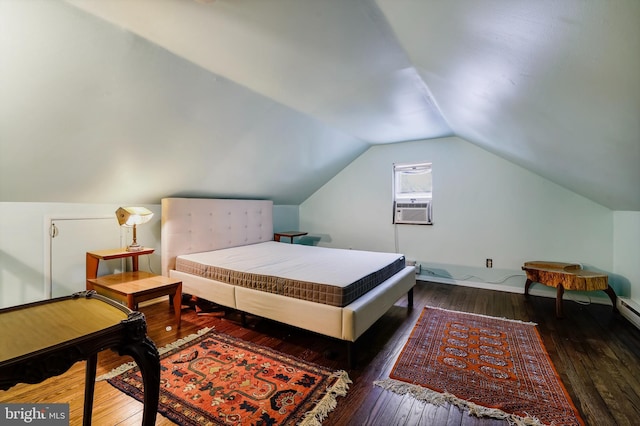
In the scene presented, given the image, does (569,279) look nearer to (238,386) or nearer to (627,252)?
(627,252)

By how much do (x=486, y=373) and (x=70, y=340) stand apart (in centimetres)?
238

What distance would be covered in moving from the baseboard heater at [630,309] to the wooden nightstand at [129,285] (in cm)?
433

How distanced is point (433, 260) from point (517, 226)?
3.97 ft

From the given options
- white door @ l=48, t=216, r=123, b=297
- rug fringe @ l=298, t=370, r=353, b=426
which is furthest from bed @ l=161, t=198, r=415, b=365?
white door @ l=48, t=216, r=123, b=297

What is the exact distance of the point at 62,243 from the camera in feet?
8.80

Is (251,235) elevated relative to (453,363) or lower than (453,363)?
elevated

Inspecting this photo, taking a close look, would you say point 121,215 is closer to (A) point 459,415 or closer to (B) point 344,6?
(B) point 344,6

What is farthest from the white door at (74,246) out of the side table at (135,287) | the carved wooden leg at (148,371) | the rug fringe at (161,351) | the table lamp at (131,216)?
the carved wooden leg at (148,371)

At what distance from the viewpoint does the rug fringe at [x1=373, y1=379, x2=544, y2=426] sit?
152cm

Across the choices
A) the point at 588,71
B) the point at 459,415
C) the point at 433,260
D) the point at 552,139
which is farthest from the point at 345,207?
the point at 588,71

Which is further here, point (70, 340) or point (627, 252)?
point (627, 252)

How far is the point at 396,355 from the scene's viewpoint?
2.19 metres

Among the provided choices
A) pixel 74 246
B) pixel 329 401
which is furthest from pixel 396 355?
pixel 74 246

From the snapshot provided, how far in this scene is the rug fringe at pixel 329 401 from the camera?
1.51m
